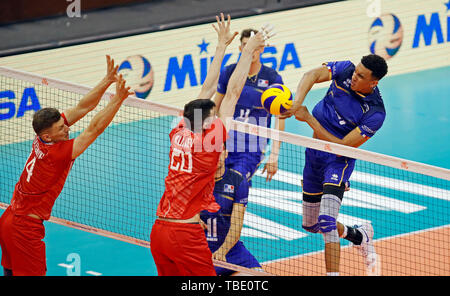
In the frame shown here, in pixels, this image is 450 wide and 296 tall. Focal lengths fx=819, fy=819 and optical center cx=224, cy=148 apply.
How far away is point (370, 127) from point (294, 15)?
27.7ft

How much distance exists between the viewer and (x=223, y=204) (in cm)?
1111

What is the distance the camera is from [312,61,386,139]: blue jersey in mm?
11031

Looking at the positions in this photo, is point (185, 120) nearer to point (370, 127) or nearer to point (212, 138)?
point (212, 138)

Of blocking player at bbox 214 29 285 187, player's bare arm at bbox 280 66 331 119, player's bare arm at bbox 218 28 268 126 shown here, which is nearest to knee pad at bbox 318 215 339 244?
player's bare arm at bbox 280 66 331 119

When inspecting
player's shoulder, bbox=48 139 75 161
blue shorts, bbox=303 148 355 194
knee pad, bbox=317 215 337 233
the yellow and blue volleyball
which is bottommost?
knee pad, bbox=317 215 337 233

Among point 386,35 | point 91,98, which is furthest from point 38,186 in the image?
point 386,35

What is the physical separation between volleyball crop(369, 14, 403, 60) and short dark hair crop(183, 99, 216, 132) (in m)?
11.7

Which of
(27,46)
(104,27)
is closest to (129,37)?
(104,27)

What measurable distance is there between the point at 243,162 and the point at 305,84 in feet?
6.02

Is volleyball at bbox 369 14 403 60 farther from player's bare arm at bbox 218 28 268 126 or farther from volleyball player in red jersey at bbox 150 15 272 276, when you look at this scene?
volleyball player in red jersey at bbox 150 15 272 276

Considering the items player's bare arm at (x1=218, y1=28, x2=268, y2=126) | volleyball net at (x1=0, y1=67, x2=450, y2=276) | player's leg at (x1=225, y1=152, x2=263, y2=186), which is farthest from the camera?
player's leg at (x1=225, y1=152, x2=263, y2=186)

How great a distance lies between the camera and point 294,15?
1883 centimetres

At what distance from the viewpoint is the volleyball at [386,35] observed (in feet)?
65.1

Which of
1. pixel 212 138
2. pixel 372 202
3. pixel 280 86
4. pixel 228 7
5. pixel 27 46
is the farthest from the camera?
pixel 228 7
